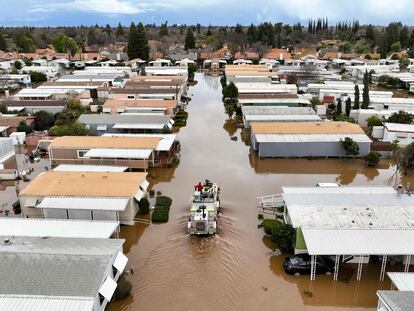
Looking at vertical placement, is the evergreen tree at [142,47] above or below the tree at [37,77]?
above

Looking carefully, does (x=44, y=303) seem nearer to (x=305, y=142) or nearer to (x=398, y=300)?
(x=398, y=300)

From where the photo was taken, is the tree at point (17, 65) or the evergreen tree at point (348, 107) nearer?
the evergreen tree at point (348, 107)

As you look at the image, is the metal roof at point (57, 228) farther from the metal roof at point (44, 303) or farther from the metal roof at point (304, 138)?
the metal roof at point (304, 138)

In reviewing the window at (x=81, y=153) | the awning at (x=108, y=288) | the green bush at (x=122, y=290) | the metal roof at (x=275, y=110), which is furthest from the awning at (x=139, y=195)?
the metal roof at (x=275, y=110)

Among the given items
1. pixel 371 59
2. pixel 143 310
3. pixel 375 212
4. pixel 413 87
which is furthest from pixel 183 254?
pixel 371 59

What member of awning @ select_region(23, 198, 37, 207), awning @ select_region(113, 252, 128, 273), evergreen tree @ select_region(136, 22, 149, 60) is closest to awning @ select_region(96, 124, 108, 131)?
awning @ select_region(23, 198, 37, 207)

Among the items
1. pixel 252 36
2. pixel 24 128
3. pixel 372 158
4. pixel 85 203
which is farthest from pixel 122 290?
pixel 252 36
